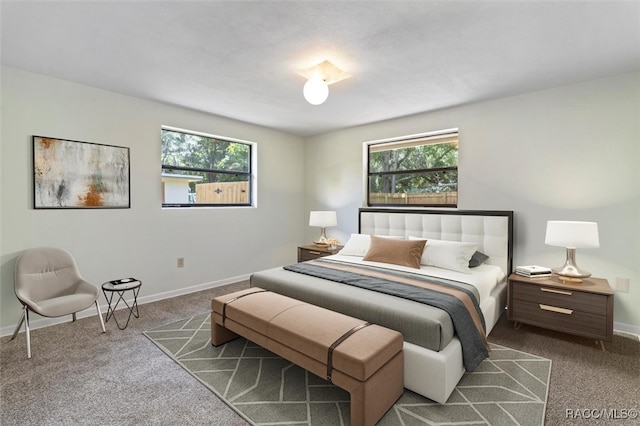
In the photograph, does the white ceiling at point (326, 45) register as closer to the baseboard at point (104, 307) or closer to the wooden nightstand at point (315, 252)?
the wooden nightstand at point (315, 252)

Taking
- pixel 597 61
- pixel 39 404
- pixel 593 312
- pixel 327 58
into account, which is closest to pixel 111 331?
pixel 39 404

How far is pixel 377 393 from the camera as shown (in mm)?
1720

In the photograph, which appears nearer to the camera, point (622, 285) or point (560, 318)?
point (560, 318)

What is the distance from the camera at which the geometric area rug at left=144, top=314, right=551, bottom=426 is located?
5.85 feet

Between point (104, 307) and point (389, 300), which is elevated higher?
point (389, 300)

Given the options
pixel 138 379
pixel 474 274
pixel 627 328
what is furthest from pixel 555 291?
pixel 138 379

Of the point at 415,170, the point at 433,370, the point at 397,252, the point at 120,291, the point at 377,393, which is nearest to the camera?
the point at 377,393

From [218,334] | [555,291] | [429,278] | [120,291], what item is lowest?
[218,334]

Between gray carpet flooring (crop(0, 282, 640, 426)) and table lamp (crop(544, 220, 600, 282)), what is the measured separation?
605 mm

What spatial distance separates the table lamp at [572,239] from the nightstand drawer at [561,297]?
167 millimetres

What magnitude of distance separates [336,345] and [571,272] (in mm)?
2461

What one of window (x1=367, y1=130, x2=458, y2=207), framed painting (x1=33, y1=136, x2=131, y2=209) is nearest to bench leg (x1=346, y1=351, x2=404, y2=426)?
window (x1=367, y1=130, x2=458, y2=207)

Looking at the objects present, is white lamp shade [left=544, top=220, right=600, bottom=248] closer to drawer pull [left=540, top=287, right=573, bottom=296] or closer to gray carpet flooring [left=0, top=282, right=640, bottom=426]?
drawer pull [left=540, top=287, right=573, bottom=296]

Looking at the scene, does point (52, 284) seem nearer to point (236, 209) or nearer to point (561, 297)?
point (236, 209)
